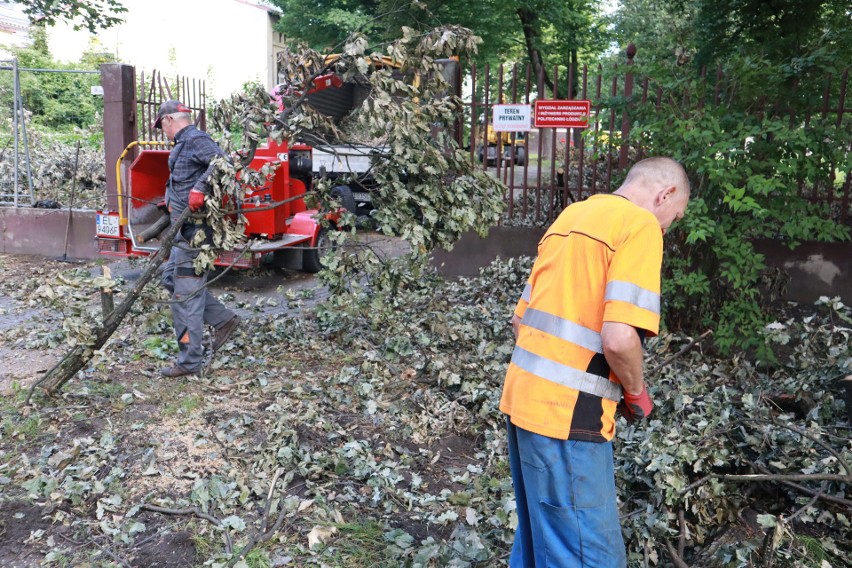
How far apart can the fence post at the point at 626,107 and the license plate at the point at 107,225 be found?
583 cm

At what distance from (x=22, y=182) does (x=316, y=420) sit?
31.6 ft

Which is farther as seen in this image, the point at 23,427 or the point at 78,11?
the point at 78,11

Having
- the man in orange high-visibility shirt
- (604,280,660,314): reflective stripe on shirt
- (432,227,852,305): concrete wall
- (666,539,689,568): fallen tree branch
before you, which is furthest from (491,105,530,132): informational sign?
(604,280,660,314): reflective stripe on shirt

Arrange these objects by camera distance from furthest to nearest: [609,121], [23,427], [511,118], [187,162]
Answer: [511,118] → [609,121] → [187,162] → [23,427]

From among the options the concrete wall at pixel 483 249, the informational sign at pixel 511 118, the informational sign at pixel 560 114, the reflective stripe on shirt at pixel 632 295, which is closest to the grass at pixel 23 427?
the reflective stripe on shirt at pixel 632 295

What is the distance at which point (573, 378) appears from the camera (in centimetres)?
248

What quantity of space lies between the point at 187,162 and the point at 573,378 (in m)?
4.25

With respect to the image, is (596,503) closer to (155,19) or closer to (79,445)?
(79,445)

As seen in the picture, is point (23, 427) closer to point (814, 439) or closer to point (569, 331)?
point (569, 331)

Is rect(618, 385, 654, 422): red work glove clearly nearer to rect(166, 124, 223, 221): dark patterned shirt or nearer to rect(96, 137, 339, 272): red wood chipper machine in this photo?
rect(166, 124, 223, 221): dark patterned shirt

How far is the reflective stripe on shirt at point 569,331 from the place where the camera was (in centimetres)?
246

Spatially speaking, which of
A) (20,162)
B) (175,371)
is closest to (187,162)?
(175,371)

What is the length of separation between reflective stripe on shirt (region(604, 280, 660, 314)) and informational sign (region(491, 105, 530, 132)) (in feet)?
21.2

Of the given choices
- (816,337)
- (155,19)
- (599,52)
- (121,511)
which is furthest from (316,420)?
(155,19)
